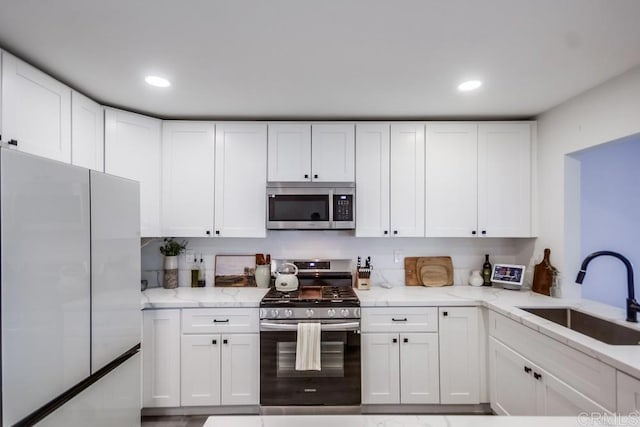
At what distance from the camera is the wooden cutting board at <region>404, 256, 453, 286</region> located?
3.11 metres

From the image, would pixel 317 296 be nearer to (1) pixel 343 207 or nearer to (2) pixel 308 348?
(2) pixel 308 348

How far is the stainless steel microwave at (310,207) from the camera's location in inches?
111

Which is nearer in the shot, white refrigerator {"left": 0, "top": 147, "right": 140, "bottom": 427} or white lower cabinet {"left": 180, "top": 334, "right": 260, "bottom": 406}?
white refrigerator {"left": 0, "top": 147, "right": 140, "bottom": 427}

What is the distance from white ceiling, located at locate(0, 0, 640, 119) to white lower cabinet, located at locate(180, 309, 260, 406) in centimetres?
168

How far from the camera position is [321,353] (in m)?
2.45

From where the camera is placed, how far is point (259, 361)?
2494 mm

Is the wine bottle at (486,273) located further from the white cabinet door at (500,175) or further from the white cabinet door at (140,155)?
the white cabinet door at (140,155)

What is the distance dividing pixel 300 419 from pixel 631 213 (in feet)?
10.4

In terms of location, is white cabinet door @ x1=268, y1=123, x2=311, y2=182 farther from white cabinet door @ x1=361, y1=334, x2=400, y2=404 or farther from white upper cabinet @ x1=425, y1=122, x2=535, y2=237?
white cabinet door @ x1=361, y1=334, x2=400, y2=404

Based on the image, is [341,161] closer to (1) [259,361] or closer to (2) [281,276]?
(2) [281,276]

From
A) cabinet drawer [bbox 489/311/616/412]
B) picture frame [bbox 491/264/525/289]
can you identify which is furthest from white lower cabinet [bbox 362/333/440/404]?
picture frame [bbox 491/264/525/289]

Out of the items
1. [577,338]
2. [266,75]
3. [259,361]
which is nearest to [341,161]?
[266,75]

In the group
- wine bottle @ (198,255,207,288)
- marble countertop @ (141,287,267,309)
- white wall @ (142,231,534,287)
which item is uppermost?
white wall @ (142,231,534,287)

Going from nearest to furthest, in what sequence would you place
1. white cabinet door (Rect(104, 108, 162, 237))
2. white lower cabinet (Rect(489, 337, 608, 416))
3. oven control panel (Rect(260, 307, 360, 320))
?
white lower cabinet (Rect(489, 337, 608, 416))
oven control panel (Rect(260, 307, 360, 320))
white cabinet door (Rect(104, 108, 162, 237))
